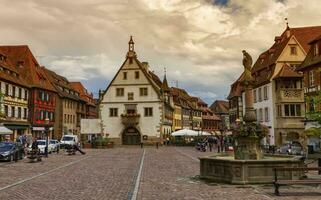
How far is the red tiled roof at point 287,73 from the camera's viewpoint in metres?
48.9

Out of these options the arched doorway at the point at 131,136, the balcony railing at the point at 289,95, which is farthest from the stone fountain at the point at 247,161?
the arched doorway at the point at 131,136

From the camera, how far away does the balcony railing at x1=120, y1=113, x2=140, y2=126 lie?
7012cm

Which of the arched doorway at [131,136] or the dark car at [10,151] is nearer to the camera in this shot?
the dark car at [10,151]

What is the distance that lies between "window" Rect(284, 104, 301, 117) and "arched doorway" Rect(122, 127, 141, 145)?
91.9 ft

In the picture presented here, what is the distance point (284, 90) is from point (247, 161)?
34.9m

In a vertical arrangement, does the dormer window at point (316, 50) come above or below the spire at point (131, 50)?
below

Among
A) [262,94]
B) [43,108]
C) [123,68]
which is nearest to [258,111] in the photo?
[262,94]

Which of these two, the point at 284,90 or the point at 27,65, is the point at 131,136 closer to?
the point at 27,65

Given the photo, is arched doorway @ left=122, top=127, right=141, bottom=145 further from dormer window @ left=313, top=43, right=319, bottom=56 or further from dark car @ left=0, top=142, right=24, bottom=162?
dormer window @ left=313, top=43, right=319, bottom=56

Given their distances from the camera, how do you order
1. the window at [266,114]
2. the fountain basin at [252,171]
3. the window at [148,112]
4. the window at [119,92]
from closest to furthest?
the fountain basin at [252,171] → the window at [266,114] → the window at [148,112] → the window at [119,92]

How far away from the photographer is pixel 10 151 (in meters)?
32.5

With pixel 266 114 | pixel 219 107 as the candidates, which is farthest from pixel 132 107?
pixel 219 107

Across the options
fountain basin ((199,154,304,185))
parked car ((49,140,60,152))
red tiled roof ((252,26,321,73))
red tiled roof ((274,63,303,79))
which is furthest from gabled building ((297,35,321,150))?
parked car ((49,140,60,152))

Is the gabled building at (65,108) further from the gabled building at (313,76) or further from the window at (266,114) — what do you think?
the gabled building at (313,76)
